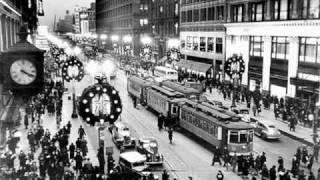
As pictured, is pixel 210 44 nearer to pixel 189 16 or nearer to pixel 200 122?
pixel 189 16

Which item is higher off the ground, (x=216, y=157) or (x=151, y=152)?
(x=151, y=152)

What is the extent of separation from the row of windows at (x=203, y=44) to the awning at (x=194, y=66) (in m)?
2.32

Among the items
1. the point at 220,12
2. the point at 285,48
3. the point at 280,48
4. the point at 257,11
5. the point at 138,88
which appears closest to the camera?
the point at 285,48

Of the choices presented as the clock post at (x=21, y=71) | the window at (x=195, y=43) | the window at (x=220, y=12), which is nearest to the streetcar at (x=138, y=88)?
the window at (x=220, y=12)

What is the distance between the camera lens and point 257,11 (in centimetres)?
5522

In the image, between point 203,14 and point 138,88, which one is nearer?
point 138,88

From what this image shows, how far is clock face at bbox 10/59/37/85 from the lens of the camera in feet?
34.2

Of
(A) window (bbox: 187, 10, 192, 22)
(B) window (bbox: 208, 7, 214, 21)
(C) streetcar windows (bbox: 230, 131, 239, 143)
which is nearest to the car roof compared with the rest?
(C) streetcar windows (bbox: 230, 131, 239, 143)

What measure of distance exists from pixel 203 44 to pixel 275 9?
24.6 meters

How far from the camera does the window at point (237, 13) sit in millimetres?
60031

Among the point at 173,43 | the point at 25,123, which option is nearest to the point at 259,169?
the point at 25,123

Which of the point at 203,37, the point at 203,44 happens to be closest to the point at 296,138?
the point at 203,44

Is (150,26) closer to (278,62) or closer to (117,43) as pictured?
(117,43)

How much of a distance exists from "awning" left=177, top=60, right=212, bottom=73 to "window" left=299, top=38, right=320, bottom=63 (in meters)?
25.9
